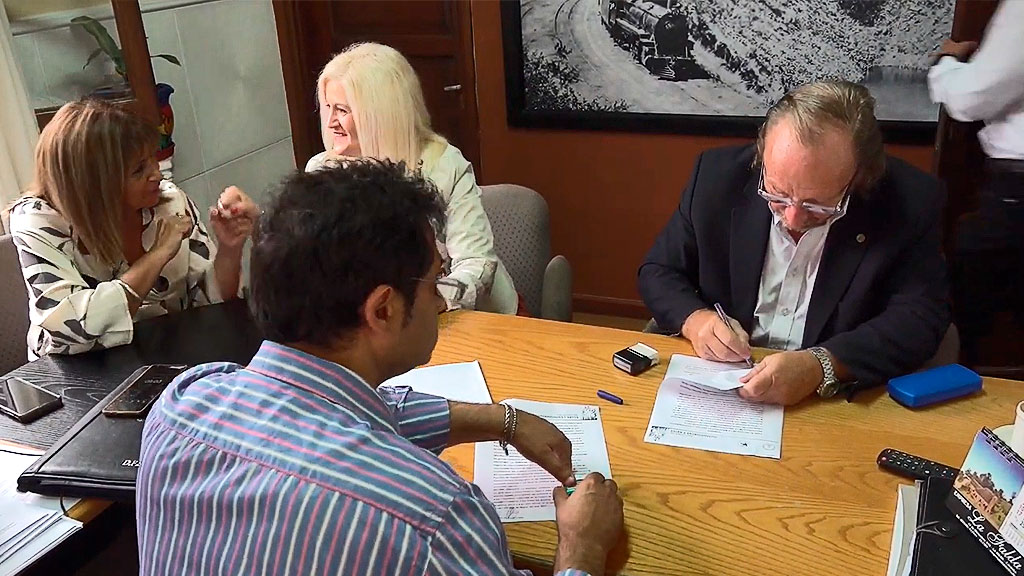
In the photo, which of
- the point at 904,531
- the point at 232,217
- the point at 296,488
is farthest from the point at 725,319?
the point at 232,217

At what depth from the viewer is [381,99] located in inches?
80.0

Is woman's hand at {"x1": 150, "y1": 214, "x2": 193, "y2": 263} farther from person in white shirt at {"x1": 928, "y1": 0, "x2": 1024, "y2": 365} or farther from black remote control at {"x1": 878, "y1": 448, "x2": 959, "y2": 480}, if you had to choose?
person in white shirt at {"x1": 928, "y1": 0, "x2": 1024, "y2": 365}

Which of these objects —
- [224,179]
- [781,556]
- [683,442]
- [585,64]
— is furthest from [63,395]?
[585,64]

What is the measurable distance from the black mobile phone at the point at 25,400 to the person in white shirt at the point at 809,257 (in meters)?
1.21

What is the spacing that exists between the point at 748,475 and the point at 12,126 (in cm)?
207

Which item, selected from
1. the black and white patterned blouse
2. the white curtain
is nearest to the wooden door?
the white curtain

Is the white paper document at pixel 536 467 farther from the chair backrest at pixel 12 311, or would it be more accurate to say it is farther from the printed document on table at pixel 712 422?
the chair backrest at pixel 12 311

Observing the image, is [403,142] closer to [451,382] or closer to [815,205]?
[451,382]

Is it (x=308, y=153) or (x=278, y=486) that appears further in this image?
(x=308, y=153)

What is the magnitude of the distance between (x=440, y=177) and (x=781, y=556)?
1.31 metres

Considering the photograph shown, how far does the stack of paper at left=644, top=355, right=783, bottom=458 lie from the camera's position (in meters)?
1.32

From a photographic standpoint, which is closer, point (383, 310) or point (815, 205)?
point (383, 310)

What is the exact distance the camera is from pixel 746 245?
1.74m

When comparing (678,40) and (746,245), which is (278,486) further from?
(678,40)
